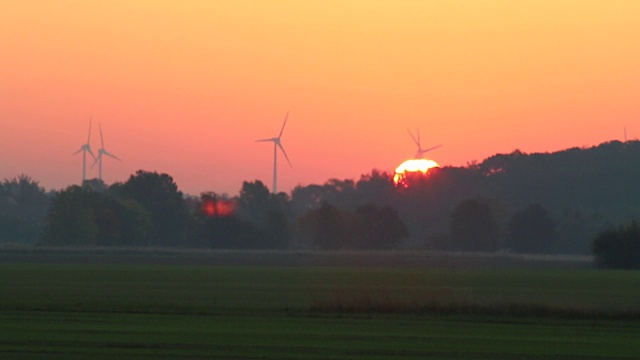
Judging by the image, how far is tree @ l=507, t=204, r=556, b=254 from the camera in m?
125

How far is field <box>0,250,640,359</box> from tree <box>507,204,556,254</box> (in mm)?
70682

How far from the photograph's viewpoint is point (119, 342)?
77.2 ft

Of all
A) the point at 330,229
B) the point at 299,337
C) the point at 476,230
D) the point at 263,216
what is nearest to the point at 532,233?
the point at 476,230

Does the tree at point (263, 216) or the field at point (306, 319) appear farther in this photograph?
the tree at point (263, 216)

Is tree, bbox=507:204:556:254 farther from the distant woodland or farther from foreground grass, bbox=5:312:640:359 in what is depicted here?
foreground grass, bbox=5:312:640:359

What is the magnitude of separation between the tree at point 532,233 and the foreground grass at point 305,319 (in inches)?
2784

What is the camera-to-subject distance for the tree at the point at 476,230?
415ft

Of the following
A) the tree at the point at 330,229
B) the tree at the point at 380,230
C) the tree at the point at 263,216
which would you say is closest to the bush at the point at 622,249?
the tree at the point at 380,230

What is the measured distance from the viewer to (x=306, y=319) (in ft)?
101

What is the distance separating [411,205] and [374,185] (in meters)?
17.2

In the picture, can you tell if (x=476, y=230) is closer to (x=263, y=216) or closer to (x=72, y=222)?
(x=72, y=222)

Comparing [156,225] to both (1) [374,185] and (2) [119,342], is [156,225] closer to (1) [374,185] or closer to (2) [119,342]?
(1) [374,185]

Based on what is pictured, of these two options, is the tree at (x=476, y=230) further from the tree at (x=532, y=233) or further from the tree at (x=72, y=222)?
the tree at (x=72, y=222)

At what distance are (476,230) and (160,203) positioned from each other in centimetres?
4066
